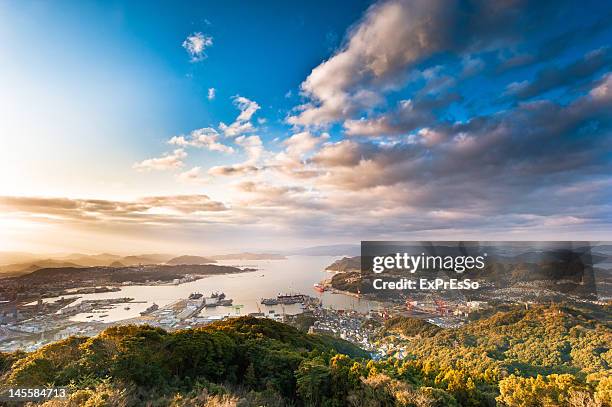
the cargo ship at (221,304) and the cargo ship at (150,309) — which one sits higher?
the cargo ship at (150,309)

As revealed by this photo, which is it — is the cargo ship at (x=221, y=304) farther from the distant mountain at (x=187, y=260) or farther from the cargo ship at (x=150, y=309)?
the distant mountain at (x=187, y=260)

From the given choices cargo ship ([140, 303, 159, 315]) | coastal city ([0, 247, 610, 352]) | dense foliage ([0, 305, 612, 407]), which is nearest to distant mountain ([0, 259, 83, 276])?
coastal city ([0, 247, 610, 352])

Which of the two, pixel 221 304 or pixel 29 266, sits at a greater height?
pixel 29 266

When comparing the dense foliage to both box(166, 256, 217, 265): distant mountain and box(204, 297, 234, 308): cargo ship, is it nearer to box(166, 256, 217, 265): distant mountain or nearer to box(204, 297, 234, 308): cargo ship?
box(204, 297, 234, 308): cargo ship

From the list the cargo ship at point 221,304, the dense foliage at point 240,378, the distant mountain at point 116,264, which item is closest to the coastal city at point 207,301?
the cargo ship at point 221,304

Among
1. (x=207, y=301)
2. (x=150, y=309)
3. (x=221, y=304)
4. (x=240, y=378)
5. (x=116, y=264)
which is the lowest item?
(x=221, y=304)

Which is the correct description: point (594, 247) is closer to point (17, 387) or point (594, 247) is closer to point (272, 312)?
point (272, 312)

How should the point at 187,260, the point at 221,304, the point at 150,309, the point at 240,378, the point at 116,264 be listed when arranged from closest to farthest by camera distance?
1. the point at 240,378
2. the point at 150,309
3. the point at 221,304
4. the point at 116,264
5. the point at 187,260

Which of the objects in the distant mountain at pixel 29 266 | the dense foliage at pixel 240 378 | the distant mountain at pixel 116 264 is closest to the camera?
the dense foliage at pixel 240 378

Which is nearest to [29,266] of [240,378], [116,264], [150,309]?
[116,264]

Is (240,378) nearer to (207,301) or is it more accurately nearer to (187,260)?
(207,301)

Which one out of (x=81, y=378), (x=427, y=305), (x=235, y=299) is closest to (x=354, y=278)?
(x=427, y=305)
